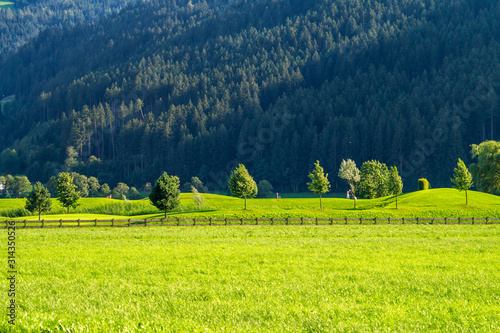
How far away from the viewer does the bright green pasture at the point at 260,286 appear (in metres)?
15.2

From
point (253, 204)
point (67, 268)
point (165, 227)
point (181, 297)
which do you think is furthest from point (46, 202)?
point (181, 297)

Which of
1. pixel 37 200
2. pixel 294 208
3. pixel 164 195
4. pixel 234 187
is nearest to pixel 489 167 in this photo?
pixel 294 208

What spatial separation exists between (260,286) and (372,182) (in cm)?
8055

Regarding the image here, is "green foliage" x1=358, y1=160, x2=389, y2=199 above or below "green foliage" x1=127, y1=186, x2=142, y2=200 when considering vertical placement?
above

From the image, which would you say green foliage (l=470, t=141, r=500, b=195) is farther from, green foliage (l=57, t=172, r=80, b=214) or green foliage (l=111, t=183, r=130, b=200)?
green foliage (l=111, t=183, r=130, b=200)

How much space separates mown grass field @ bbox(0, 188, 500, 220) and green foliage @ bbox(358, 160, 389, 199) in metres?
9.05

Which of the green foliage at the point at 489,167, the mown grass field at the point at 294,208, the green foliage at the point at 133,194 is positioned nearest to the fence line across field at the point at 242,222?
the mown grass field at the point at 294,208

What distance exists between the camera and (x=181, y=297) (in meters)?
19.1

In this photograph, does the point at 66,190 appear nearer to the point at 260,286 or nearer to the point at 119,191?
the point at 260,286

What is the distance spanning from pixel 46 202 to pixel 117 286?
53221 millimetres

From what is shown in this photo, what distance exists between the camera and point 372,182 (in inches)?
3848

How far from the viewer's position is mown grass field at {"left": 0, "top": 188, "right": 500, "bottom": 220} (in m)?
68.6

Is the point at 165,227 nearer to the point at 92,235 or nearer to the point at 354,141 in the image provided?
the point at 92,235

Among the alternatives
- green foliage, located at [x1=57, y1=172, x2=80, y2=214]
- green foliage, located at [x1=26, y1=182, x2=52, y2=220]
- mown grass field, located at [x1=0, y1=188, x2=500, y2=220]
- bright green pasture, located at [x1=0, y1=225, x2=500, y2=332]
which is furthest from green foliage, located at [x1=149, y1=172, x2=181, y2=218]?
bright green pasture, located at [x1=0, y1=225, x2=500, y2=332]
